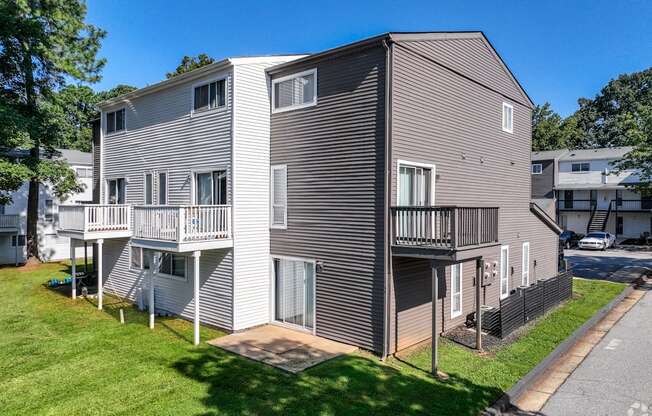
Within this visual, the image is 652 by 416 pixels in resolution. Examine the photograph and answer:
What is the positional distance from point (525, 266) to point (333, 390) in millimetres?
11640

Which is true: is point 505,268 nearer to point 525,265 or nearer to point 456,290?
point 525,265

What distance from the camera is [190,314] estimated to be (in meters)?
12.8

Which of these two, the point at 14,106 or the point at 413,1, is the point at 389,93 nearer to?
the point at 413,1

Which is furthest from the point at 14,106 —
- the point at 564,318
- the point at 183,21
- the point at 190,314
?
the point at 564,318

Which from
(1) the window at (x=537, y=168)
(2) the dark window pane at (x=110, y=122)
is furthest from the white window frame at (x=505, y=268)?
(1) the window at (x=537, y=168)

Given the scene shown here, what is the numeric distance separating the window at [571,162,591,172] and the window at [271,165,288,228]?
3738 cm

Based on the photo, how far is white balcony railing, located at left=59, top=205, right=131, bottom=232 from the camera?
1369cm

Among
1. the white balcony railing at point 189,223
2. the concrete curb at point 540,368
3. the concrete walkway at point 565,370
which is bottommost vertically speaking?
the concrete walkway at point 565,370

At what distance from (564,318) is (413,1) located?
37.1ft

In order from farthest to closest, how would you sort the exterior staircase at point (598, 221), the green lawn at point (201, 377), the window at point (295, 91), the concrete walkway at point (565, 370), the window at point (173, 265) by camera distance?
the exterior staircase at point (598, 221), the window at point (173, 265), the window at point (295, 91), the concrete walkway at point (565, 370), the green lawn at point (201, 377)

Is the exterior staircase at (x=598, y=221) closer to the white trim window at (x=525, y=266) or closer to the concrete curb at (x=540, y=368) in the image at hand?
the white trim window at (x=525, y=266)

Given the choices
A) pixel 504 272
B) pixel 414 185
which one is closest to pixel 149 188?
pixel 414 185

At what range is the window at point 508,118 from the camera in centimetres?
1482

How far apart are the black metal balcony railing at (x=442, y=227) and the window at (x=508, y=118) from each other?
6289 millimetres
